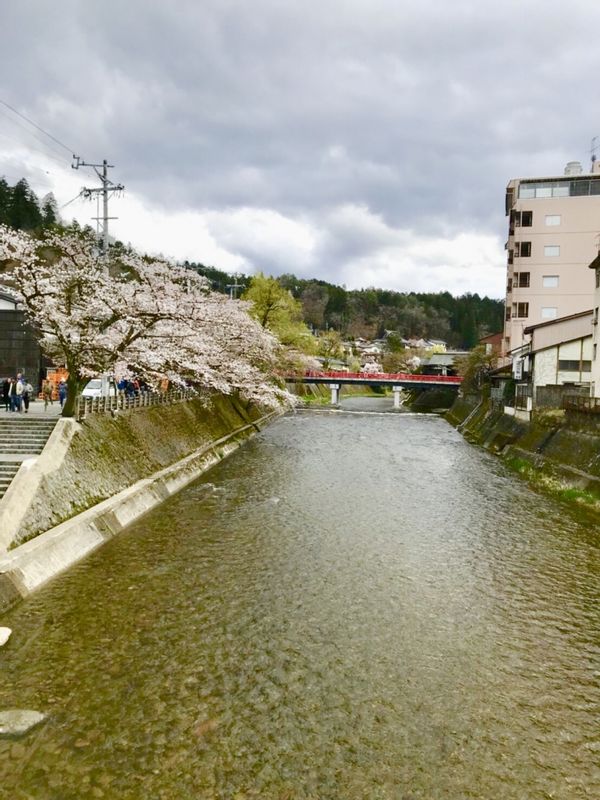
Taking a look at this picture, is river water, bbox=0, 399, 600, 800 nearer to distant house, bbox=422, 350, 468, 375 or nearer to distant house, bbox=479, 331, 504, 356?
distant house, bbox=479, 331, 504, 356

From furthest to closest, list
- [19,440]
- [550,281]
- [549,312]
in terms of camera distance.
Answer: [549,312], [550,281], [19,440]

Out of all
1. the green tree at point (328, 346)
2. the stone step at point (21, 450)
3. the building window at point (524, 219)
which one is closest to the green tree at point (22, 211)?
the green tree at point (328, 346)

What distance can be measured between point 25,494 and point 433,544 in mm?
13245

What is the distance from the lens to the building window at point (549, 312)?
52.5m

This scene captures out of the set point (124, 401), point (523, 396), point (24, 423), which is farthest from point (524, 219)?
point (24, 423)

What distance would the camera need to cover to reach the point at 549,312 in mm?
52688

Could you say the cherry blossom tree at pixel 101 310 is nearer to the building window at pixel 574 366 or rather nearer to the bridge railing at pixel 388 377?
the building window at pixel 574 366

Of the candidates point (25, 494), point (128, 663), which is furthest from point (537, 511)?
point (25, 494)

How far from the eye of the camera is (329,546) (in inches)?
674

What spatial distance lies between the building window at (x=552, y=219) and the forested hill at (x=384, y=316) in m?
117

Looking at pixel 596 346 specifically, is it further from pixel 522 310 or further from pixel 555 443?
pixel 522 310

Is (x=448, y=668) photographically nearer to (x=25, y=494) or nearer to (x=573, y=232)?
(x=25, y=494)

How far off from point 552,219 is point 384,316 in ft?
456

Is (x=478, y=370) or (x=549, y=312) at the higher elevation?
(x=549, y=312)
